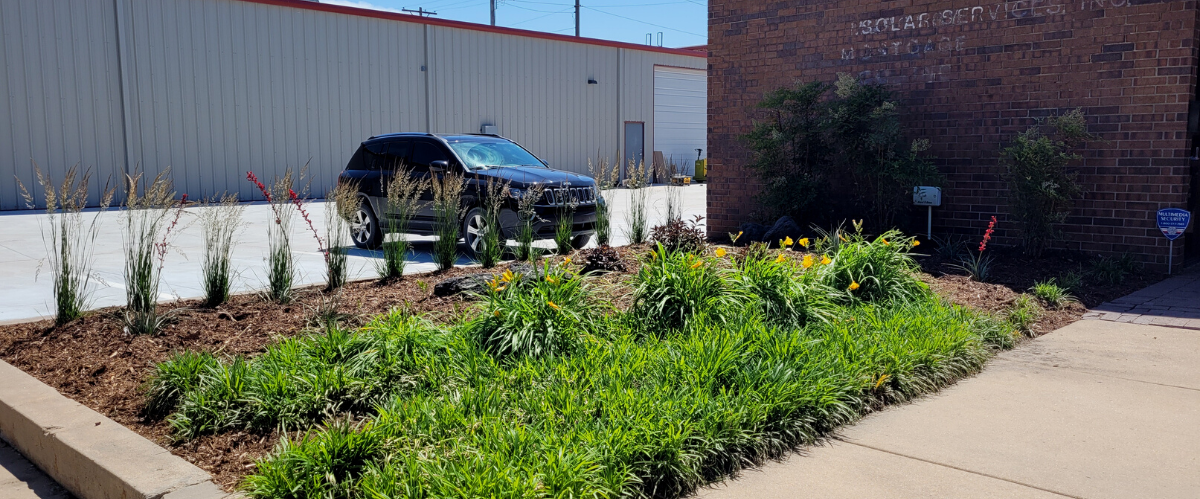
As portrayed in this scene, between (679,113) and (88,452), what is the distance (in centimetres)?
3294

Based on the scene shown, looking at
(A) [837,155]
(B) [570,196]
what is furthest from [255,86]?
(A) [837,155]

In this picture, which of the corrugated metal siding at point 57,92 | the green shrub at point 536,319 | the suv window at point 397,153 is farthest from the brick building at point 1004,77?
the corrugated metal siding at point 57,92

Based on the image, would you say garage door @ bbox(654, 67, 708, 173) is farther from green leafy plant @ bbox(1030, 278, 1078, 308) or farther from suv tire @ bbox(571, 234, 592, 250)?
green leafy plant @ bbox(1030, 278, 1078, 308)

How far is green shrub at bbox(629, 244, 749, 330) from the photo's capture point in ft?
19.1

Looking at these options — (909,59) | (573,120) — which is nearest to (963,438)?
(909,59)

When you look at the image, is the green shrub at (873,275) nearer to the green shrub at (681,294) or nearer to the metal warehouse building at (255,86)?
the green shrub at (681,294)

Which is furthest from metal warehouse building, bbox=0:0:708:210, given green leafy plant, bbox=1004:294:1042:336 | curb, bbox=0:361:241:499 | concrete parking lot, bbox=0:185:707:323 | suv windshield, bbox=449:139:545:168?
green leafy plant, bbox=1004:294:1042:336

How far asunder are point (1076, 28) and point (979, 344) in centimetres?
560

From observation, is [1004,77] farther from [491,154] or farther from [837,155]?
[491,154]

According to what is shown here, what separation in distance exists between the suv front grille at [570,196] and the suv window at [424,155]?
1.89 meters

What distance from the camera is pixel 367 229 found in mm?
13211

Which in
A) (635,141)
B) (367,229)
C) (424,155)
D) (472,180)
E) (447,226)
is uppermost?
(635,141)

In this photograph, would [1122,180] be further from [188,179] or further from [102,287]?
[188,179]

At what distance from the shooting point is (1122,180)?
9844mm
